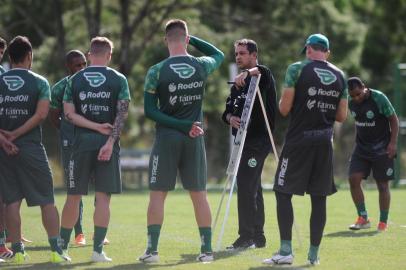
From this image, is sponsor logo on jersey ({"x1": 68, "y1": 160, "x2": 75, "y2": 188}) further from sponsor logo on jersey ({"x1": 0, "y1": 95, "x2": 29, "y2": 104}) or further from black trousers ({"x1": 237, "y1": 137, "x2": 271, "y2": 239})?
black trousers ({"x1": 237, "y1": 137, "x2": 271, "y2": 239})

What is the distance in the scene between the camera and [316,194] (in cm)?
903

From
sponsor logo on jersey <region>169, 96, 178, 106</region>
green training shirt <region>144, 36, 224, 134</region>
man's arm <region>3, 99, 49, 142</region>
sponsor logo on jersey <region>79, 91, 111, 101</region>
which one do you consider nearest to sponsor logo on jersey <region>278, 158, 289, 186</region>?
green training shirt <region>144, 36, 224, 134</region>

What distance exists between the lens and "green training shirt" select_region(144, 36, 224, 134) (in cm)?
905

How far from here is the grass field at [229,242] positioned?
912 cm

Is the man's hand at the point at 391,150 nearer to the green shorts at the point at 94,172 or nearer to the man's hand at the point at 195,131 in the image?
the man's hand at the point at 195,131

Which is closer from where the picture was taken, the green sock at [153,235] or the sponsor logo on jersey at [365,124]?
the green sock at [153,235]

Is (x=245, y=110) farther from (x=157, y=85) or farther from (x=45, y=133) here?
(x=45, y=133)

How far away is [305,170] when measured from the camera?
8.95m

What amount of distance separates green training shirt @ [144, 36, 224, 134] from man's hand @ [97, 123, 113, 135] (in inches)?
16.5

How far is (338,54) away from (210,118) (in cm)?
528

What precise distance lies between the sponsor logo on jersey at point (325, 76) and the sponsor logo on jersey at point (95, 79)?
A: 2170mm


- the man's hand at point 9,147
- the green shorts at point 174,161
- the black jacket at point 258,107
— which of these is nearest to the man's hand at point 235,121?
the black jacket at point 258,107

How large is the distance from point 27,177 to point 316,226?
3016 millimetres

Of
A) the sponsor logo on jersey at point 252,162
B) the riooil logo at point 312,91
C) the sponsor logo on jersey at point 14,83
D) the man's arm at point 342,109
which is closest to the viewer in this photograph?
the riooil logo at point 312,91
